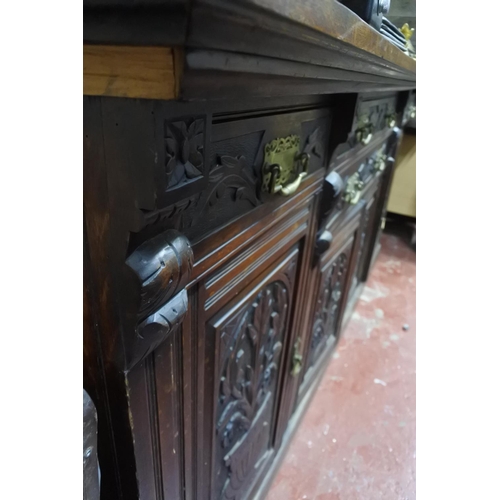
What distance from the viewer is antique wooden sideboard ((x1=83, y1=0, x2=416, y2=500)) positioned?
0.24m

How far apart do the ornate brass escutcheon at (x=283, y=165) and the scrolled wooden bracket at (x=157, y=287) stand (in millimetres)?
193

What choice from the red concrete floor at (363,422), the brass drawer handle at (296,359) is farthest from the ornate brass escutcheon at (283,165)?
the red concrete floor at (363,422)

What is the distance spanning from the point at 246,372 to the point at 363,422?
0.71 m

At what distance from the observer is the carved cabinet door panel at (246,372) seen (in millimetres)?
558

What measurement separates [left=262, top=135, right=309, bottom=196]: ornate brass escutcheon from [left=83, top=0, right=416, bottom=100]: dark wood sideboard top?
0.17 metres

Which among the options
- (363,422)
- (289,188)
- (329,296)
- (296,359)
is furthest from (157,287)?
(363,422)

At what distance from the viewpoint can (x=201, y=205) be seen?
0.38 m

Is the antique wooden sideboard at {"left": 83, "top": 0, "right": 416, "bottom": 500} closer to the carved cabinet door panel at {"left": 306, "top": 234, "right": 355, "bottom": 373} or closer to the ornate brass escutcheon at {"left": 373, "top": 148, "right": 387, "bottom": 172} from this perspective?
the carved cabinet door panel at {"left": 306, "top": 234, "right": 355, "bottom": 373}

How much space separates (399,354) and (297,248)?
979 millimetres

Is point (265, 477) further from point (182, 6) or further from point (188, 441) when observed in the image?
point (182, 6)

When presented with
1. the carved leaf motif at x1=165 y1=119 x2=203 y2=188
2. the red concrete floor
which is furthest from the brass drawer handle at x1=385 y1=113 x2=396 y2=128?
the carved leaf motif at x1=165 y1=119 x2=203 y2=188

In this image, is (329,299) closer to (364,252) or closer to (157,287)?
(364,252)

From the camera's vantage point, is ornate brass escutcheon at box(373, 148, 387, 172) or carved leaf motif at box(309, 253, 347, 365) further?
ornate brass escutcheon at box(373, 148, 387, 172)

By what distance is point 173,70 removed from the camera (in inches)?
8.9
